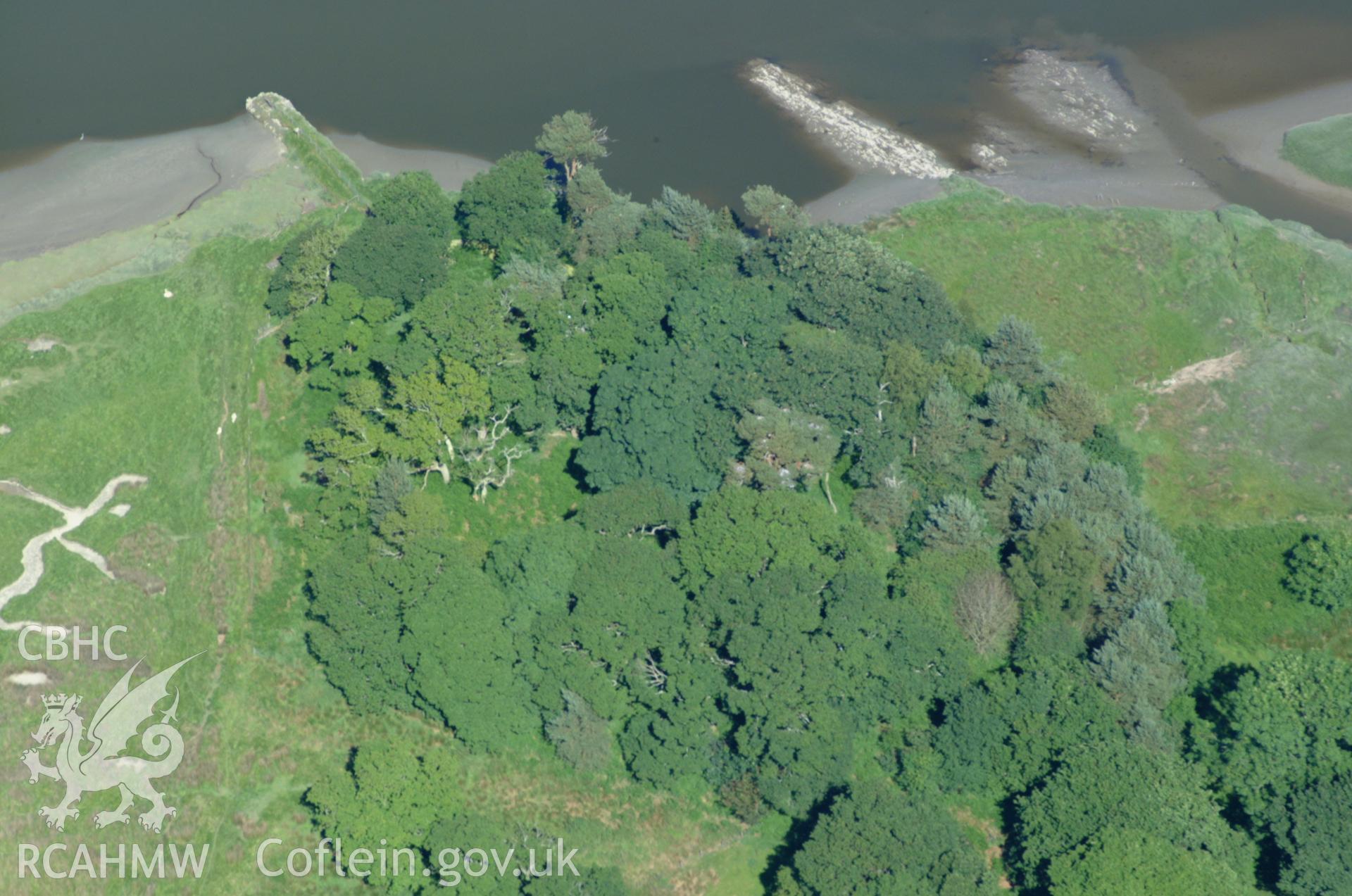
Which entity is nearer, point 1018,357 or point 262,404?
point 1018,357

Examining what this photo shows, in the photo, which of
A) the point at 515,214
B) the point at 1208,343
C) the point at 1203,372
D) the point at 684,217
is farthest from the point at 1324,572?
the point at 515,214

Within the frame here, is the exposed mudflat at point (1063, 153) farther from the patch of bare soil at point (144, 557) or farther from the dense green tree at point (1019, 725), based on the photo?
the patch of bare soil at point (144, 557)

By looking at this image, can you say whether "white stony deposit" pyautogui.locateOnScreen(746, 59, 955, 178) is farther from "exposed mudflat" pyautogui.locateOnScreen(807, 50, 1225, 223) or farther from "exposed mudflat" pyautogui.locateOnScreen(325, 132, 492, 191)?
"exposed mudflat" pyautogui.locateOnScreen(325, 132, 492, 191)

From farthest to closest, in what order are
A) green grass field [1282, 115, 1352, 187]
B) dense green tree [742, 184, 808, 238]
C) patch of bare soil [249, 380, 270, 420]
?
green grass field [1282, 115, 1352, 187]
dense green tree [742, 184, 808, 238]
patch of bare soil [249, 380, 270, 420]

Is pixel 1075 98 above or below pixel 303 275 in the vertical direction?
above

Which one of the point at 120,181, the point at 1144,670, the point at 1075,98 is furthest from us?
the point at 1075,98

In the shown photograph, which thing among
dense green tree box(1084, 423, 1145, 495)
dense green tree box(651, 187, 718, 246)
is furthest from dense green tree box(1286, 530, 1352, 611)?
dense green tree box(651, 187, 718, 246)

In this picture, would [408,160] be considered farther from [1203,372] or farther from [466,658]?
[1203,372]

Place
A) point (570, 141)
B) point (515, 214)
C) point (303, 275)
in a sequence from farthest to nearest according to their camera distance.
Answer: point (570, 141), point (515, 214), point (303, 275)

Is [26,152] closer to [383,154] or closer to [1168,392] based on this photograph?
[383,154]
